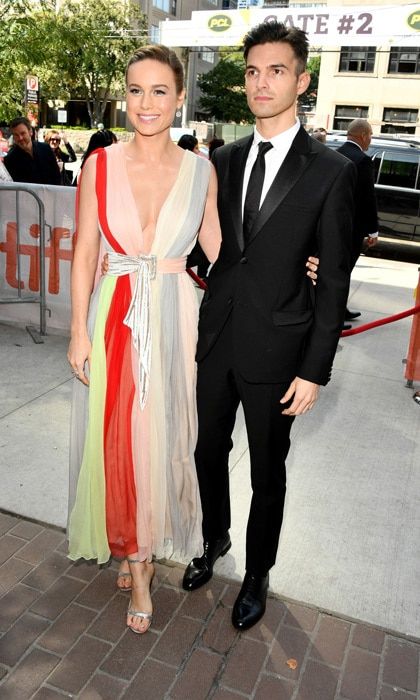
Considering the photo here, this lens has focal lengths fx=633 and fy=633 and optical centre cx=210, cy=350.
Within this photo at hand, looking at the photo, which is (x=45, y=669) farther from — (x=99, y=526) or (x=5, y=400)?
(x=5, y=400)

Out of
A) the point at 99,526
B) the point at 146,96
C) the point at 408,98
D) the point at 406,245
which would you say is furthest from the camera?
the point at 408,98

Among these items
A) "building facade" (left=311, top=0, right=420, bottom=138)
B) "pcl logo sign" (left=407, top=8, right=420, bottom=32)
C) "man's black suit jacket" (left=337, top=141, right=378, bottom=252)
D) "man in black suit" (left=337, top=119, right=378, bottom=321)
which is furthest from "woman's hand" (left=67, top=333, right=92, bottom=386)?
"building facade" (left=311, top=0, right=420, bottom=138)

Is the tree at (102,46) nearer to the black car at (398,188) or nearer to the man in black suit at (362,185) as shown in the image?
the black car at (398,188)

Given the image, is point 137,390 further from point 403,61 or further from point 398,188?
point 403,61

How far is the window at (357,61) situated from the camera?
42156 millimetres

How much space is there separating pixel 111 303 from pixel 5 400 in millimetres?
2591

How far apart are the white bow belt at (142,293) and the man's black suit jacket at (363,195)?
425 centimetres

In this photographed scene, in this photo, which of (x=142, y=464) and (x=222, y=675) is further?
(x=142, y=464)

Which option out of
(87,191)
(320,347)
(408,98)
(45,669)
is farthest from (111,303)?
(408,98)

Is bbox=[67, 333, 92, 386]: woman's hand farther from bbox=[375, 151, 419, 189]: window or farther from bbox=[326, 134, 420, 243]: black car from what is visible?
bbox=[375, 151, 419, 189]: window

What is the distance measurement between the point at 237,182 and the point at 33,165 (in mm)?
5873

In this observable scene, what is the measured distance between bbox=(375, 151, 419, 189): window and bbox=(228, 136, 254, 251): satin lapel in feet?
35.7

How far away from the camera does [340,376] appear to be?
19.0ft

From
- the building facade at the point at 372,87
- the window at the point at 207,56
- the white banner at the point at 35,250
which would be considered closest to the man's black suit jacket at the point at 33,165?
the white banner at the point at 35,250
